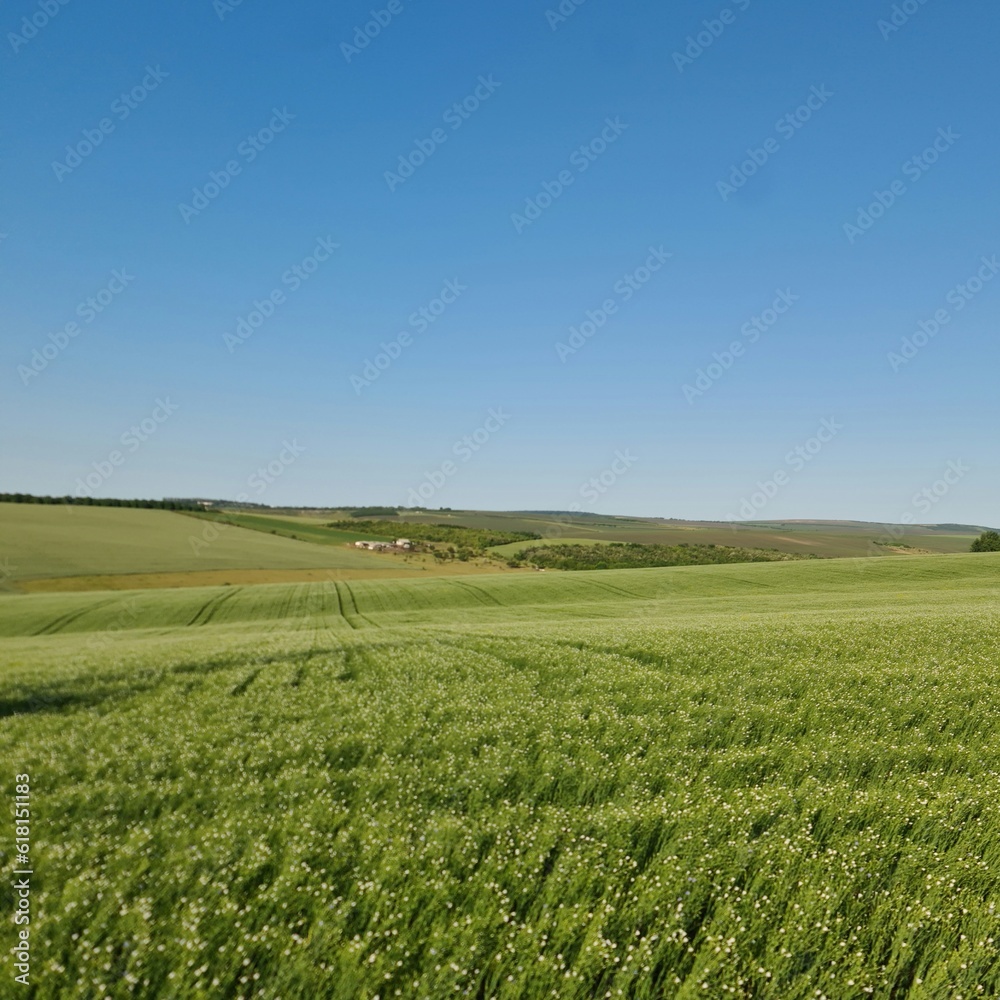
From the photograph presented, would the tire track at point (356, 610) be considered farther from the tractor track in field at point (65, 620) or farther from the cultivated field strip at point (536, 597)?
the tractor track in field at point (65, 620)

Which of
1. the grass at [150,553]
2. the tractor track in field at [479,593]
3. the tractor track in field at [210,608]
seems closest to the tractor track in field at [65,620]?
the tractor track in field at [210,608]

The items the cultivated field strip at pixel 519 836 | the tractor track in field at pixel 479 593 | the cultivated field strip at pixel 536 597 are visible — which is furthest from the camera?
the tractor track in field at pixel 479 593

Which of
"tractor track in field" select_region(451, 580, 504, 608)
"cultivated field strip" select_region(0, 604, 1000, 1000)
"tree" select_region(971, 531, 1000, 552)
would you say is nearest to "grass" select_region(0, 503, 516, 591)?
"tractor track in field" select_region(451, 580, 504, 608)

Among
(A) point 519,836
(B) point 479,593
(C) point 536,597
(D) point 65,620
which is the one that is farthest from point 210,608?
(A) point 519,836

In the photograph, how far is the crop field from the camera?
6.55 meters

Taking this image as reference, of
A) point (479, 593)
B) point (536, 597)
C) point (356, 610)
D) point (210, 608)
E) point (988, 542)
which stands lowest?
point (356, 610)

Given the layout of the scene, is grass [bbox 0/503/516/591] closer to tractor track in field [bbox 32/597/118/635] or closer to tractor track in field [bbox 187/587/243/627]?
tractor track in field [bbox 187/587/243/627]

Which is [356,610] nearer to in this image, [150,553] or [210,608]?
[210,608]

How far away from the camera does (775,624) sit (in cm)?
2272

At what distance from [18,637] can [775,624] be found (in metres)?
41.5

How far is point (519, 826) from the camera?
8758 millimetres

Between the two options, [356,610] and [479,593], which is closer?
[356,610]

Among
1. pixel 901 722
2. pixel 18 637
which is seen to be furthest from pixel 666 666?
pixel 18 637

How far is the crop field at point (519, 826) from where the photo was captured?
6.55 meters
